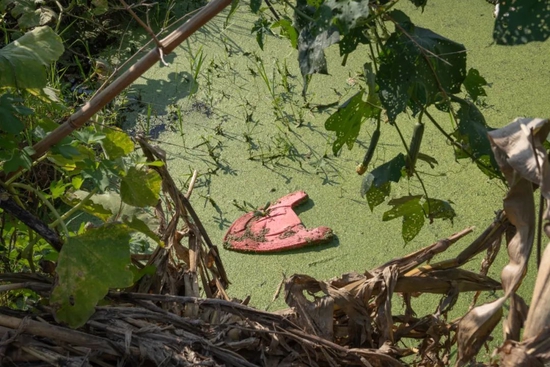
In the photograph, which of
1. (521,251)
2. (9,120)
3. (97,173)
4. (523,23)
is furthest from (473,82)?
(9,120)

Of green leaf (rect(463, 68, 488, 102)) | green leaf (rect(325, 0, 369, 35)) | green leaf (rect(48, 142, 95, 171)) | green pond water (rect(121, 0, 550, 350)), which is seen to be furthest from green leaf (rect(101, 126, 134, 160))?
green pond water (rect(121, 0, 550, 350))

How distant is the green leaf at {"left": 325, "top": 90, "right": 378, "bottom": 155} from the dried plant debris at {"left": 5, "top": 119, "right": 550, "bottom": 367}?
0.70 ft

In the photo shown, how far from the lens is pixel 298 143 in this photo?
89.4 inches

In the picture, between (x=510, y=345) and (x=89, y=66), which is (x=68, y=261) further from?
(x=89, y=66)

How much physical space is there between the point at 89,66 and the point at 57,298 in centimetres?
180

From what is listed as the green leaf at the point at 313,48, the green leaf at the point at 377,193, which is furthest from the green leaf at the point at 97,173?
the green leaf at the point at 377,193

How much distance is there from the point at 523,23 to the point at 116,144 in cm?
65

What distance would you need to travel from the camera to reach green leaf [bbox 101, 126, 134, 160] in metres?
1.16

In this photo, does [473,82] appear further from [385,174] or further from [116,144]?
[116,144]

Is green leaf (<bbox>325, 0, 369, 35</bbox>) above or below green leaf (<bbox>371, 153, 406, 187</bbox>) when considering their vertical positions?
above

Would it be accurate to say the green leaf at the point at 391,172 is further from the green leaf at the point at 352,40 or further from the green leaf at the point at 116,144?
the green leaf at the point at 116,144

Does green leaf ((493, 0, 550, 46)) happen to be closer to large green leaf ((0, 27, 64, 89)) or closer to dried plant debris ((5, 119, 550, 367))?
dried plant debris ((5, 119, 550, 367))

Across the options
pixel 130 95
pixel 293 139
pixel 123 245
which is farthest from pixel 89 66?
pixel 123 245

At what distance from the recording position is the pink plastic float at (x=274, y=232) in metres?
1.96
